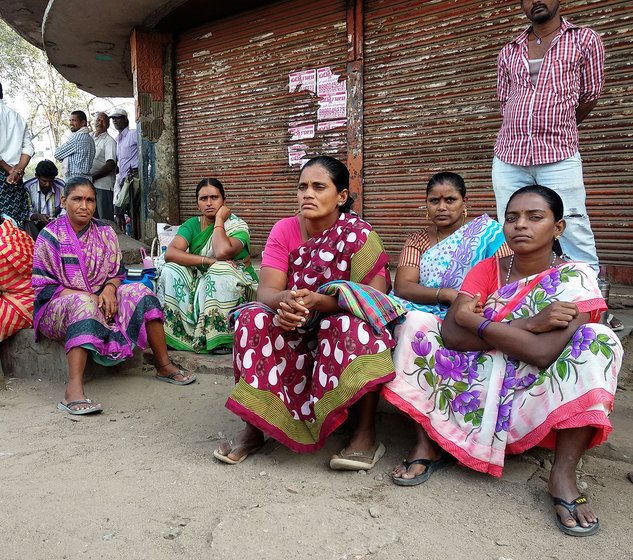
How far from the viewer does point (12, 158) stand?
5559 millimetres

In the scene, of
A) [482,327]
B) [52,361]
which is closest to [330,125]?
[52,361]

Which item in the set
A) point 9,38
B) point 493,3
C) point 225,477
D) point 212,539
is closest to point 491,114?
point 493,3

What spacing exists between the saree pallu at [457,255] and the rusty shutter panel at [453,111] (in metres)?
1.99

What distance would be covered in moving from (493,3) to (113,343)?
419cm

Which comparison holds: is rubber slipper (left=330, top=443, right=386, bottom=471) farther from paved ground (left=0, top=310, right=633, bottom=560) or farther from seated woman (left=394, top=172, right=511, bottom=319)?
seated woman (left=394, top=172, right=511, bottom=319)

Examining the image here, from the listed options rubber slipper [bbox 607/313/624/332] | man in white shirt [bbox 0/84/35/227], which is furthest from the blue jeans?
man in white shirt [bbox 0/84/35/227]

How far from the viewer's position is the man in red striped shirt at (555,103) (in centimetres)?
310

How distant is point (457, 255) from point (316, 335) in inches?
34.3

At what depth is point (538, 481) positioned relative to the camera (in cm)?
218

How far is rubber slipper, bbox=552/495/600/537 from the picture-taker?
1804mm

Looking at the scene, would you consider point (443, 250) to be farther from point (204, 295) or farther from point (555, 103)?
point (204, 295)

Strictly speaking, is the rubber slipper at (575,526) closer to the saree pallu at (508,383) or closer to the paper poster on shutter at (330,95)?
the saree pallu at (508,383)

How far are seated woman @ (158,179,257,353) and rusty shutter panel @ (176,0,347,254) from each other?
2293 mm

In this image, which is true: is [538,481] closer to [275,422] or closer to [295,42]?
[275,422]
